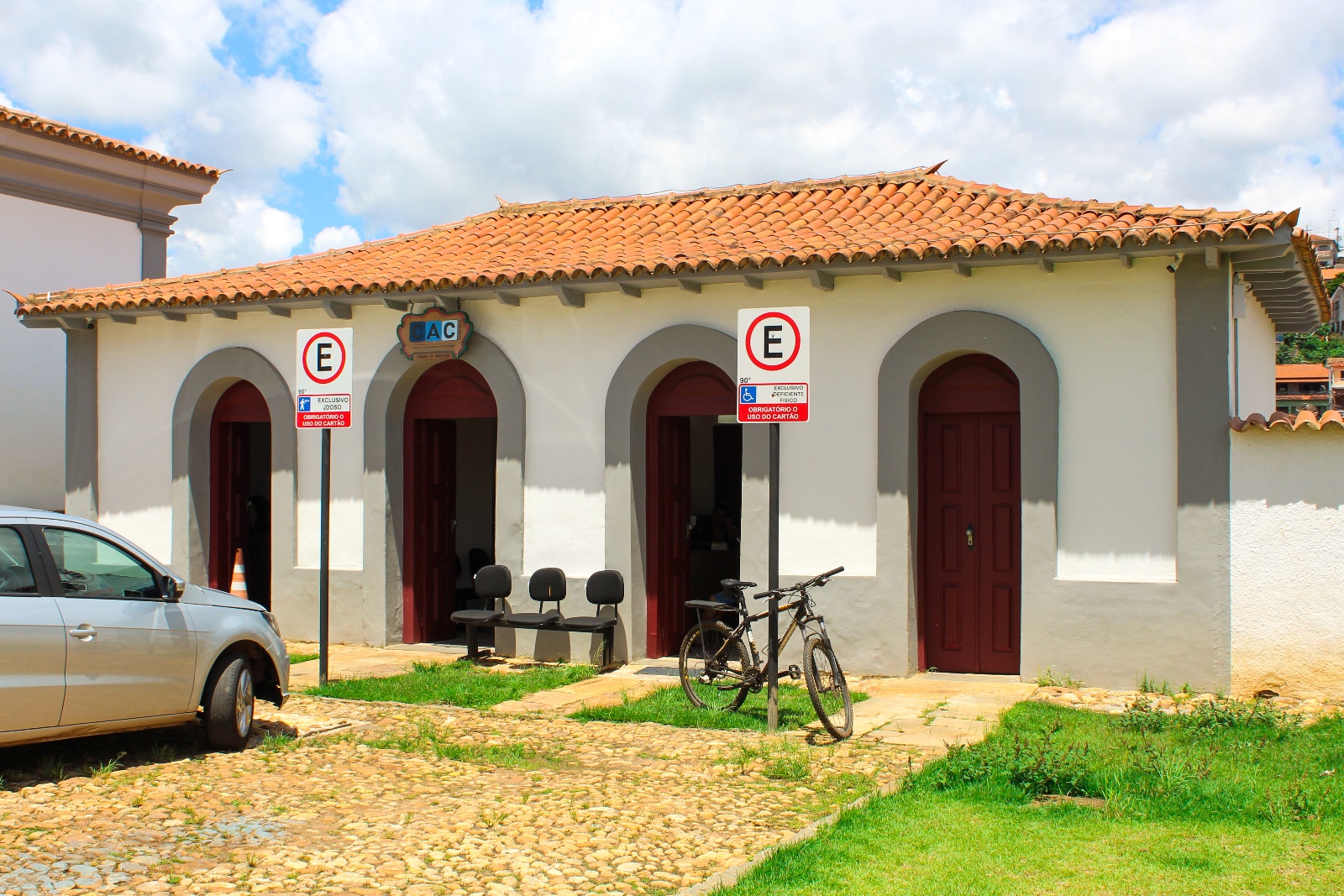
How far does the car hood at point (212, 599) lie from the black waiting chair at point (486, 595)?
3534 mm

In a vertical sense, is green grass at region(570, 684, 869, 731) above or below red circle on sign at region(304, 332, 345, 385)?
below

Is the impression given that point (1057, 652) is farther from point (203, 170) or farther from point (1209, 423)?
point (203, 170)

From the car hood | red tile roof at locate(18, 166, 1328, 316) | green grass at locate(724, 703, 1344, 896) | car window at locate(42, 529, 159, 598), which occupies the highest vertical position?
red tile roof at locate(18, 166, 1328, 316)

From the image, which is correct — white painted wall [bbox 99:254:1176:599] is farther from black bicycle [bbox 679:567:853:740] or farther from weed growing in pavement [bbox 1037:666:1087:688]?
black bicycle [bbox 679:567:853:740]

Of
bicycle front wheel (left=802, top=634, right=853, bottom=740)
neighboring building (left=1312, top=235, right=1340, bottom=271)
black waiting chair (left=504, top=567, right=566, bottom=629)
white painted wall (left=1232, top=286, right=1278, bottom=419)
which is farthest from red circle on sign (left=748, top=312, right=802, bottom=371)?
neighboring building (left=1312, top=235, right=1340, bottom=271)

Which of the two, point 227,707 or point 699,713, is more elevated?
point 227,707

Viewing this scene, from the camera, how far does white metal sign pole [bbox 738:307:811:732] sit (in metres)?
8.01

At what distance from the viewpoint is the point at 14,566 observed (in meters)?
6.73

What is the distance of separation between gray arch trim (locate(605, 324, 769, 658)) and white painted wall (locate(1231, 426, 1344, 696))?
4.18m

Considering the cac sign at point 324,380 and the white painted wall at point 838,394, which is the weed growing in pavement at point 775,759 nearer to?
the white painted wall at point 838,394

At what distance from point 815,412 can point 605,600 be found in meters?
2.58

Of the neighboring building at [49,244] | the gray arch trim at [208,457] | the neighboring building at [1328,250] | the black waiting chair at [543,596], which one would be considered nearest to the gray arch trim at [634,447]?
the black waiting chair at [543,596]

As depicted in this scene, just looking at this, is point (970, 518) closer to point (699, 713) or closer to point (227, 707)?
point (699, 713)

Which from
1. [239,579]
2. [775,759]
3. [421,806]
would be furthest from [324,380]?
[775,759]
